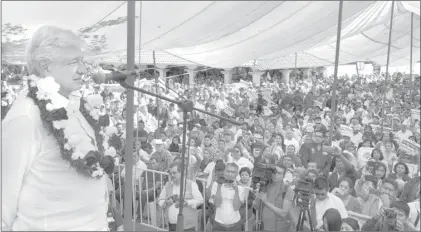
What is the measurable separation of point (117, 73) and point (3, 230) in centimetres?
59

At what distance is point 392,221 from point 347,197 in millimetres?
668

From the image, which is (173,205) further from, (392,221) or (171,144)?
(171,144)

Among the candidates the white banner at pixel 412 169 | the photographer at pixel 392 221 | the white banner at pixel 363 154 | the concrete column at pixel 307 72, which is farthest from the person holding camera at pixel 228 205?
the concrete column at pixel 307 72

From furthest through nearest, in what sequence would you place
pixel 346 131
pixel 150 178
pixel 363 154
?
1. pixel 346 131
2. pixel 363 154
3. pixel 150 178

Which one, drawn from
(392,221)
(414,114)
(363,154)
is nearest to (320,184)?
(392,221)

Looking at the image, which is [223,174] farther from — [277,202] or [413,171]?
[413,171]

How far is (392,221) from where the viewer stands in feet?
9.61

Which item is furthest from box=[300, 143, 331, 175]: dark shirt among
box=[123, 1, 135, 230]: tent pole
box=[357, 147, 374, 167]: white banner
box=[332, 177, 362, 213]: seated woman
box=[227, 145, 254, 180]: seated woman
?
box=[123, 1, 135, 230]: tent pole

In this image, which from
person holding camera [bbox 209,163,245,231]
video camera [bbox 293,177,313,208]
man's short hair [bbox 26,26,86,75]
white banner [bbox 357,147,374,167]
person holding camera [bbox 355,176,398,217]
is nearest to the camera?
man's short hair [bbox 26,26,86,75]

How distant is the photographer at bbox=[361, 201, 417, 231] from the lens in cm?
293

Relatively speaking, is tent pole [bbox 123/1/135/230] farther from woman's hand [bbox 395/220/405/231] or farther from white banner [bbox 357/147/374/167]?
white banner [bbox 357/147/374/167]

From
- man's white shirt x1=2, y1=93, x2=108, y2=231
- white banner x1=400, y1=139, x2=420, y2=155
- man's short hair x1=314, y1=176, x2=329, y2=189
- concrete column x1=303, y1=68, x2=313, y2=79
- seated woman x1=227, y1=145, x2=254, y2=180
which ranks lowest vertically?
seated woman x1=227, y1=145, x2=254, y2=180

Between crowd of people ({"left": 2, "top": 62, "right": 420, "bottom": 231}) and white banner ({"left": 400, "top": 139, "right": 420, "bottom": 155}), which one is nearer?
crowd of people ({"left": 2, "top": 62, "right": 420, "bottom": 231})

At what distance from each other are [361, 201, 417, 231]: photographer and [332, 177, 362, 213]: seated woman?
50 cm
